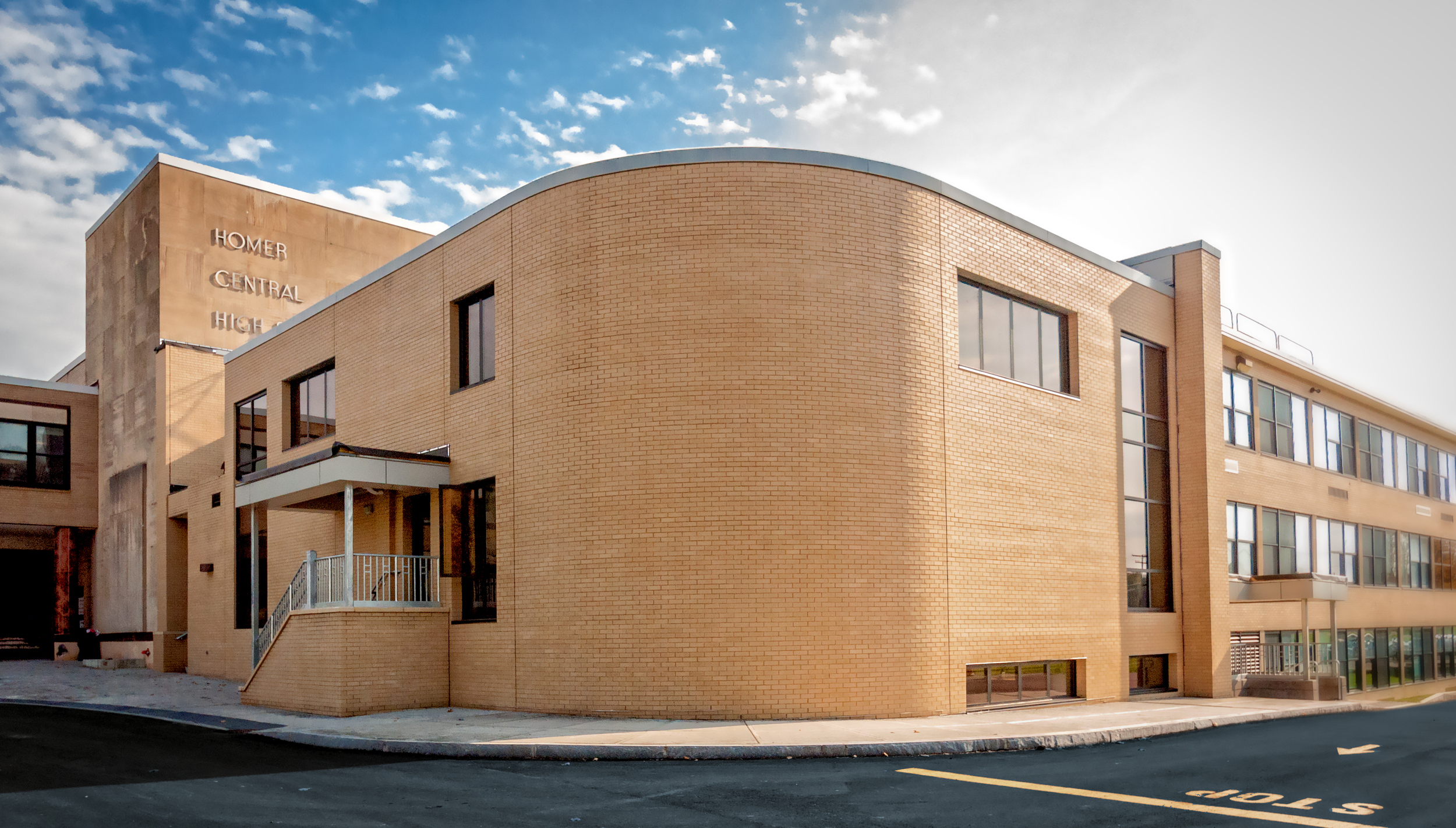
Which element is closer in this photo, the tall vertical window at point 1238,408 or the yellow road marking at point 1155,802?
the yellow road marking at point 1155,802

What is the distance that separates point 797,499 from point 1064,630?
623 centimetres

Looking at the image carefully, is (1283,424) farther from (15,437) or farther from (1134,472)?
(15,437)

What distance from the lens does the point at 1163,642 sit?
21.2 m

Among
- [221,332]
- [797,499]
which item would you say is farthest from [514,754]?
[221,332]

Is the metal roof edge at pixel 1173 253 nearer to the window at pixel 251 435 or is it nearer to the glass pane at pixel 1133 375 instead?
the glass pane at pixel 1133 375

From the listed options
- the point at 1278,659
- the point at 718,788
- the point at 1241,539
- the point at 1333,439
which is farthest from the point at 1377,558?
the point at 718,788

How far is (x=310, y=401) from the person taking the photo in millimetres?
23219

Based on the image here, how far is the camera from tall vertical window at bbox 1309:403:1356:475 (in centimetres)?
2909

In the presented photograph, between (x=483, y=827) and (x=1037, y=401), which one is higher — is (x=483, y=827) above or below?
below

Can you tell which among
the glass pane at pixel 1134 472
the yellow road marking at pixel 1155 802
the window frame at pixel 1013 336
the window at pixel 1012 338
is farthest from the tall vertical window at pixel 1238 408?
the yellow road marking at pixel 1155 802

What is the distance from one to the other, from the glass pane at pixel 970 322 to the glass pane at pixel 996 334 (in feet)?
0.36

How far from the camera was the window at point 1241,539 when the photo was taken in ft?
79.5

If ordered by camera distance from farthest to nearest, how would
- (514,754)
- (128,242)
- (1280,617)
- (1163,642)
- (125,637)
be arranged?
(128,242) < (125,637) < (1280,617) < (1163,642) < (514,754)

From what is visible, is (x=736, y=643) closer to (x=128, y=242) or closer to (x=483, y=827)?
(x=483, y=827)
